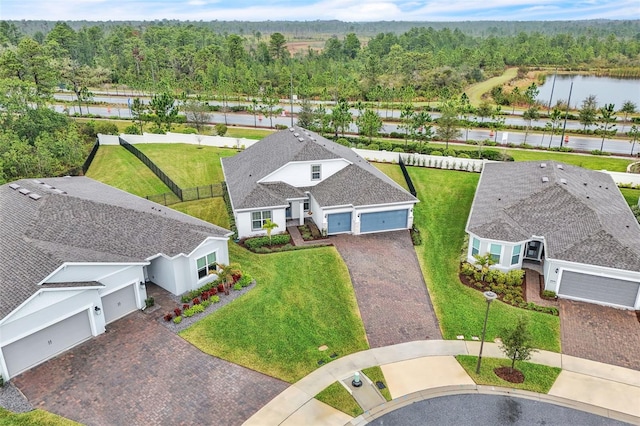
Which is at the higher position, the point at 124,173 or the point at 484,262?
the point at 124,173

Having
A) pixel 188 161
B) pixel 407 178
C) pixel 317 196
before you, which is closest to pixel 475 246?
pixel 317 196

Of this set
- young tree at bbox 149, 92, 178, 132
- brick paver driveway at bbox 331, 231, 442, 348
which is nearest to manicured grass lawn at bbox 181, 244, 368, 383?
brick paver driveway at bbox 331, 231, 442, 348

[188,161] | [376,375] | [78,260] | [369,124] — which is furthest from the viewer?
[369,124]

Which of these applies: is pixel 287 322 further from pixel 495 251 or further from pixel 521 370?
pixel 495 251

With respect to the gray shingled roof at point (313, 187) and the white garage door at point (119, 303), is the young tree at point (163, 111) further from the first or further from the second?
the white garage door at point (119, 303)

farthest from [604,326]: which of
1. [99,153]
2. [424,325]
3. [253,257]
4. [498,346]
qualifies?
[99,153]

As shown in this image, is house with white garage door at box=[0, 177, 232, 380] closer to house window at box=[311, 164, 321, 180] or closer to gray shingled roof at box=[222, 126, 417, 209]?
gray shingled roof at box=[222, 126, 417, 209]

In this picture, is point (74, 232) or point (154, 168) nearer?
point (74, 232)

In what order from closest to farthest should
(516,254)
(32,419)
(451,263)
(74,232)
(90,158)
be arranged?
1. (32,419)
2. (74,232)
3. (516,254)
4. (451,263)
5. (90,158)
